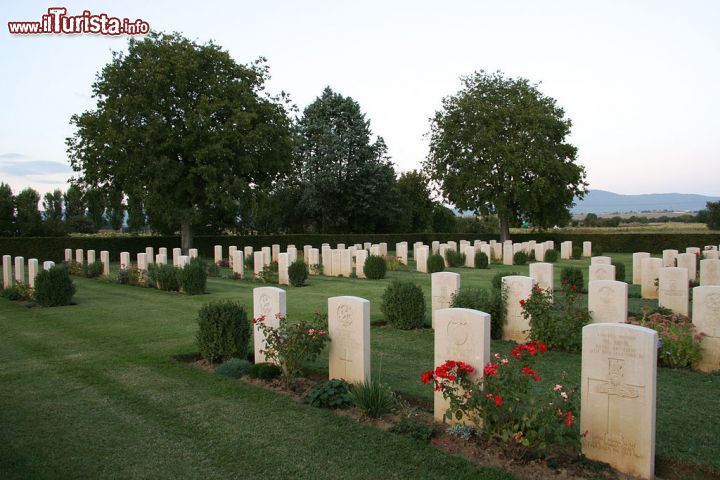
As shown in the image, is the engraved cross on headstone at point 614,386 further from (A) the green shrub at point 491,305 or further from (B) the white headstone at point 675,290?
(B) the white headstone at point 675,290

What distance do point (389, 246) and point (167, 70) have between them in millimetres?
19568

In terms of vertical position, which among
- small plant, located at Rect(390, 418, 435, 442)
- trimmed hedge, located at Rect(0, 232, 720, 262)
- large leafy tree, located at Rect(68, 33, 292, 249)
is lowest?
small plant, located at Rect(390, 418, 435, 442)

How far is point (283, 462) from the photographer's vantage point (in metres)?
4.92

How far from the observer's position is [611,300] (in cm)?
937

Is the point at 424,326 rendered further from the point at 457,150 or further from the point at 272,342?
the point at 457,150

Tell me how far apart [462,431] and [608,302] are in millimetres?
5180

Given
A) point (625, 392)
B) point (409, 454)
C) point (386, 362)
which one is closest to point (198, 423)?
point (409, 454)

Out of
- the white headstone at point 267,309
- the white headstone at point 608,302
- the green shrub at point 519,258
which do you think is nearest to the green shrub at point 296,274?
the white headstone at point 267,309

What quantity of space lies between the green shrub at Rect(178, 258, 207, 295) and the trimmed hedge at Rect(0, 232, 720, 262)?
17.2 meters

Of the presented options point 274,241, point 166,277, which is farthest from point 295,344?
point 274,241

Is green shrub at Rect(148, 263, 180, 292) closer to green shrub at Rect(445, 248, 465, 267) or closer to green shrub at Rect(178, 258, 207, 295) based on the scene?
green shrub at Rect(178, 258, 207, 295)

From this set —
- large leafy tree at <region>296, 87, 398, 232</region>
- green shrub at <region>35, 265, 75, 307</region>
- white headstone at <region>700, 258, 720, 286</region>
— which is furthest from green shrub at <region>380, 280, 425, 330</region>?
large leafy tree at <region>296, 87, 398, 232</region>

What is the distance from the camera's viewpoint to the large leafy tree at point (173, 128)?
2780cm

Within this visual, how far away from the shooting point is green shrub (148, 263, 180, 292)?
1766cm
